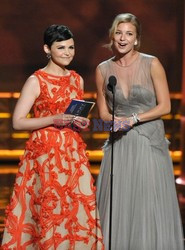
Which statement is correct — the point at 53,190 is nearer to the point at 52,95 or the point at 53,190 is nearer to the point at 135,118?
the point at 52,95

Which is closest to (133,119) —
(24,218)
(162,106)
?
(162,106)

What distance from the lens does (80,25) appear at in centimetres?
873

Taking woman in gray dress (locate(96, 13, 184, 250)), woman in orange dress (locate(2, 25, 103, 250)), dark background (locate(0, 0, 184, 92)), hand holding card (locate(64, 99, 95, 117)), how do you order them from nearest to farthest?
hand holding card (locate(64, 99, 95, 117)) → woman in orange dress (locate(2, 25, 103, 250)) → woman in gray dress (locate(96, 13, 184, 250)) → dark background (locate(0, 0, 184, 92))

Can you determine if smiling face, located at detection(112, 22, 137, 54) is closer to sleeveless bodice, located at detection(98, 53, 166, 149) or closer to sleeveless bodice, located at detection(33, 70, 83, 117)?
sleeveless bodice, located at detection(98, 53, 166, 149)

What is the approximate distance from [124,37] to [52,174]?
0.96m

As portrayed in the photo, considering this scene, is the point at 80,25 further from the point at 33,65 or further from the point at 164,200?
the point at 164,200

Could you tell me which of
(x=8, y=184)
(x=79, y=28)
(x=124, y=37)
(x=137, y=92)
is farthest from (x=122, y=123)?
(x=79, y=28)

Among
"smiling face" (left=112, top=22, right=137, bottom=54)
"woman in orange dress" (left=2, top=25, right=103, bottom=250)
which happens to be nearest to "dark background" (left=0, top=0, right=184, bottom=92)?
"smiling face" (left=112, top=22, right=137, bottom=54)

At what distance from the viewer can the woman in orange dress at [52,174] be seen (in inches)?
161

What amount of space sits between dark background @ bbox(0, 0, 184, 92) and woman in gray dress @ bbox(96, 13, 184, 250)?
4.12 meters

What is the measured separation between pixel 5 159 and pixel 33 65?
1491 mm

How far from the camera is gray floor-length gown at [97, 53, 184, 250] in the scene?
453 centimetres

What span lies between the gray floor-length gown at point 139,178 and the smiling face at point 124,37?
0.16 metres

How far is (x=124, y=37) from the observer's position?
14.4 feet
